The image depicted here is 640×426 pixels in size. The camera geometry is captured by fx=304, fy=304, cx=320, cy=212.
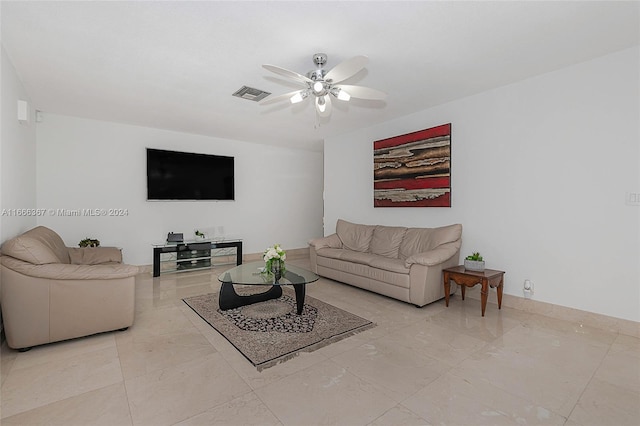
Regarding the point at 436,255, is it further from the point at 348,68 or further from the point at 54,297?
the point at 54,297

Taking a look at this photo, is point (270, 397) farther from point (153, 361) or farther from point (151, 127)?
point (151, 127)

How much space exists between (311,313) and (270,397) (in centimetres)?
147

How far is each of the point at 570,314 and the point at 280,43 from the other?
156 inches

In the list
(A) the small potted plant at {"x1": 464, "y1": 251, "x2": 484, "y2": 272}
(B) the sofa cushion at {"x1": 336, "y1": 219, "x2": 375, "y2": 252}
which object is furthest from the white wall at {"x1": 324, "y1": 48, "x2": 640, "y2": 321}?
(B) the sofa cushion at {"x1": 336, "y1": 219, "x2": 375, "y2": 252}

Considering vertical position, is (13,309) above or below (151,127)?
below

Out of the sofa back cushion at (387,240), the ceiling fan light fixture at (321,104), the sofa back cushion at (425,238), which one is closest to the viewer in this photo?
the ceiling fan light fixture at (321,104)

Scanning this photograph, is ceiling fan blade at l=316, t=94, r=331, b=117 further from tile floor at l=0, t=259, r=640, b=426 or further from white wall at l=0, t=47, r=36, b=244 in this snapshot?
white wall at l=0, t=47, r=36, b=244

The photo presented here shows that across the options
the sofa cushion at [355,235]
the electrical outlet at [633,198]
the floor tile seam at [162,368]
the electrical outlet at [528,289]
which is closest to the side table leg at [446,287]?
the electrical outlet at [528,289]

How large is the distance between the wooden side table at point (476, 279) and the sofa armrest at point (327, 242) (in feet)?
6.73

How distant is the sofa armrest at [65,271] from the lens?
8.07 feet

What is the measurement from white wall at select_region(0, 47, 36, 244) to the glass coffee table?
2.05m

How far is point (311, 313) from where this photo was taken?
11.0 ft

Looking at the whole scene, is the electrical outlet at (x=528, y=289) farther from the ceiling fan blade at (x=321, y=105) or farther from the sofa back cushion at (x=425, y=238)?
the ceiling fan blade at (x=321, y=105)

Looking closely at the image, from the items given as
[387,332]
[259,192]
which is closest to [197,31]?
[387,332]
